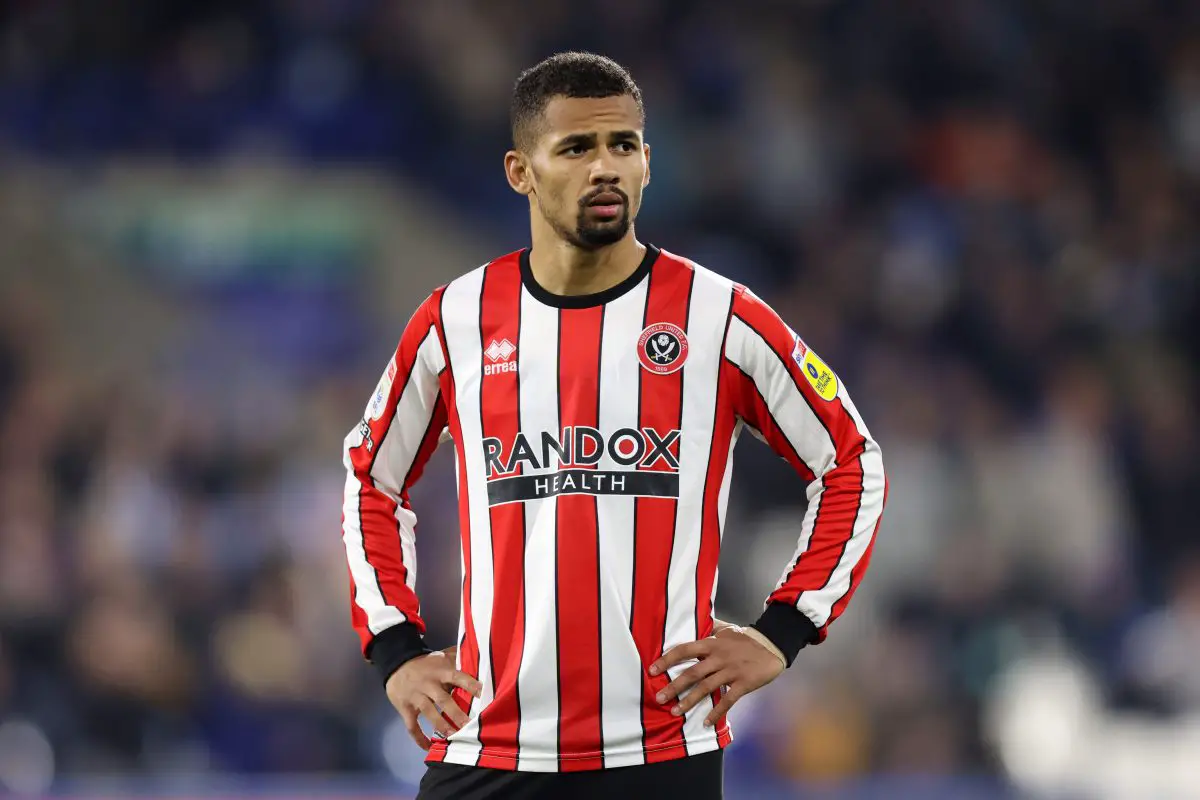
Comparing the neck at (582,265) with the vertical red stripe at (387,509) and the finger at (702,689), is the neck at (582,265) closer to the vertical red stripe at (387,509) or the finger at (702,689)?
the vertical red stripe at (387,509)

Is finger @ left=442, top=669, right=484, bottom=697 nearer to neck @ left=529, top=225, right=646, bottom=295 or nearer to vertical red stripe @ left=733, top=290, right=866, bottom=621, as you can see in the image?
vertical red stripe @ left=733, top=290, right=866, bottom=621

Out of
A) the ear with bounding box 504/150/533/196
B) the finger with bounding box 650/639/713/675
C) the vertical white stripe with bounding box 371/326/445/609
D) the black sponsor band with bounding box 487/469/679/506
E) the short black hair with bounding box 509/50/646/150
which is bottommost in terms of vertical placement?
the finger with bounding box 650/639/713/675

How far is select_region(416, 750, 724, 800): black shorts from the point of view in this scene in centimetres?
280

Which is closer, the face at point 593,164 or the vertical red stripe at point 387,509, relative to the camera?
the face at point 593,164

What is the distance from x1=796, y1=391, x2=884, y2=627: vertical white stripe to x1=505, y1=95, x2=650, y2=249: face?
55 centimetres

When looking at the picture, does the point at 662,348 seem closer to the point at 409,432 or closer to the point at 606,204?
the point at 606,204

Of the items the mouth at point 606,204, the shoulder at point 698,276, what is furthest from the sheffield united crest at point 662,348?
the mouth at point 606,204

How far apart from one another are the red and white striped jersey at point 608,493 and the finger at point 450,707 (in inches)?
0.8

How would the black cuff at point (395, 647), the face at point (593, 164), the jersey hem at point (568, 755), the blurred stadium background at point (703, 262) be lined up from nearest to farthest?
the jersey hem at point (568, 755)
the face at point (593, 164)
the black cuff at point (395, 647)
the blurred stadium background at point (703, 262)

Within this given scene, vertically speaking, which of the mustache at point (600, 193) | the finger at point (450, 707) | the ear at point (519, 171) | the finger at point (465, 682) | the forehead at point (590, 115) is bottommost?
the finger at point (450, 707)

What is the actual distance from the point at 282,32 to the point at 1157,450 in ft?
17.0

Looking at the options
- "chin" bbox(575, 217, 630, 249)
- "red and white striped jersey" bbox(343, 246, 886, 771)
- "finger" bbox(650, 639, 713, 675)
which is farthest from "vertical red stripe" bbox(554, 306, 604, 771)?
"chin" bbox(575, 217, 630, 249)

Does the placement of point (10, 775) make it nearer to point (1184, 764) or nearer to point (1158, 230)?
point (1184, 764)

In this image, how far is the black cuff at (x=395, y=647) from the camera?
3.02 m
